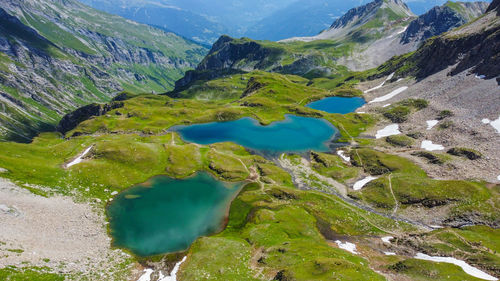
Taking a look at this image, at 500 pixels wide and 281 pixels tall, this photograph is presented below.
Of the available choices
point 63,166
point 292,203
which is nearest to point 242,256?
point 292,203

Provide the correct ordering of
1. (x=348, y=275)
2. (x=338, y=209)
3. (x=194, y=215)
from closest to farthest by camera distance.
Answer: (x=348, y=275)
(x=194, y=215)
(x=338, y=209)

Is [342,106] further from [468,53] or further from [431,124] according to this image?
[468,53]

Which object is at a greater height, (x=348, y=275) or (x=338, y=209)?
(x=348, y=275)

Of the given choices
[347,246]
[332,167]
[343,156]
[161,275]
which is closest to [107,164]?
[161,275]

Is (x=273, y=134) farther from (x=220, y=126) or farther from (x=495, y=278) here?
(x=495, y=278)

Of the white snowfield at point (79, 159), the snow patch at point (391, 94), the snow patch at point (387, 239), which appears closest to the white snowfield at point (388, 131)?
the snow patch at point (391, 94)
